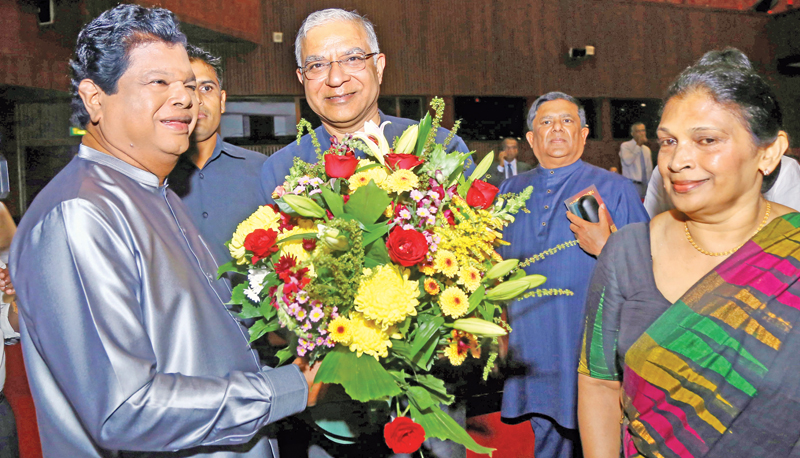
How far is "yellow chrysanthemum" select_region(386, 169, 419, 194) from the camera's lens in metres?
1.22

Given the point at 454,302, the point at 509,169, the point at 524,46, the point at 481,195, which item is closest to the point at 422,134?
the point at 481,195

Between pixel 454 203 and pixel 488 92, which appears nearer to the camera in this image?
pixel 454 203

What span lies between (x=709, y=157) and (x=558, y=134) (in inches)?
58.0

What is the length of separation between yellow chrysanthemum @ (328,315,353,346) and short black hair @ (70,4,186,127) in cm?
68

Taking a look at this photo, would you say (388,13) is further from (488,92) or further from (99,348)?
(99,348)

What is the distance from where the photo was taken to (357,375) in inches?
45.8

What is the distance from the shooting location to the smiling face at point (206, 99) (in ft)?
7.64

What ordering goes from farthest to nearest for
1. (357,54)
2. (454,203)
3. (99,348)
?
(357,54) < (454,203) < (99,348)

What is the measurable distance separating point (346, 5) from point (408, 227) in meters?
9.02

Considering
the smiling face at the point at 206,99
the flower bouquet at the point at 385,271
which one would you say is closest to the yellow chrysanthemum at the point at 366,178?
the flower bouquet at the point at 385,271

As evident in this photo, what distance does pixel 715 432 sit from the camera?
44.5 inches

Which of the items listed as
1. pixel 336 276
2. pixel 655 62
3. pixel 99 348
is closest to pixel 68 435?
pixel 99 348

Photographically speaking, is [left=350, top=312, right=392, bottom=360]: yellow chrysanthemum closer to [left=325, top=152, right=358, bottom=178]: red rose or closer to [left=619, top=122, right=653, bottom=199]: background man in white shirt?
[left=325, top=152, right=358, bottom=178]: red rose

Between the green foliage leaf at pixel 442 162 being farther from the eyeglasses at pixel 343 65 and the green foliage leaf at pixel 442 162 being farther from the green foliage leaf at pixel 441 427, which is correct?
the eyeglasses at pixel 343 65
